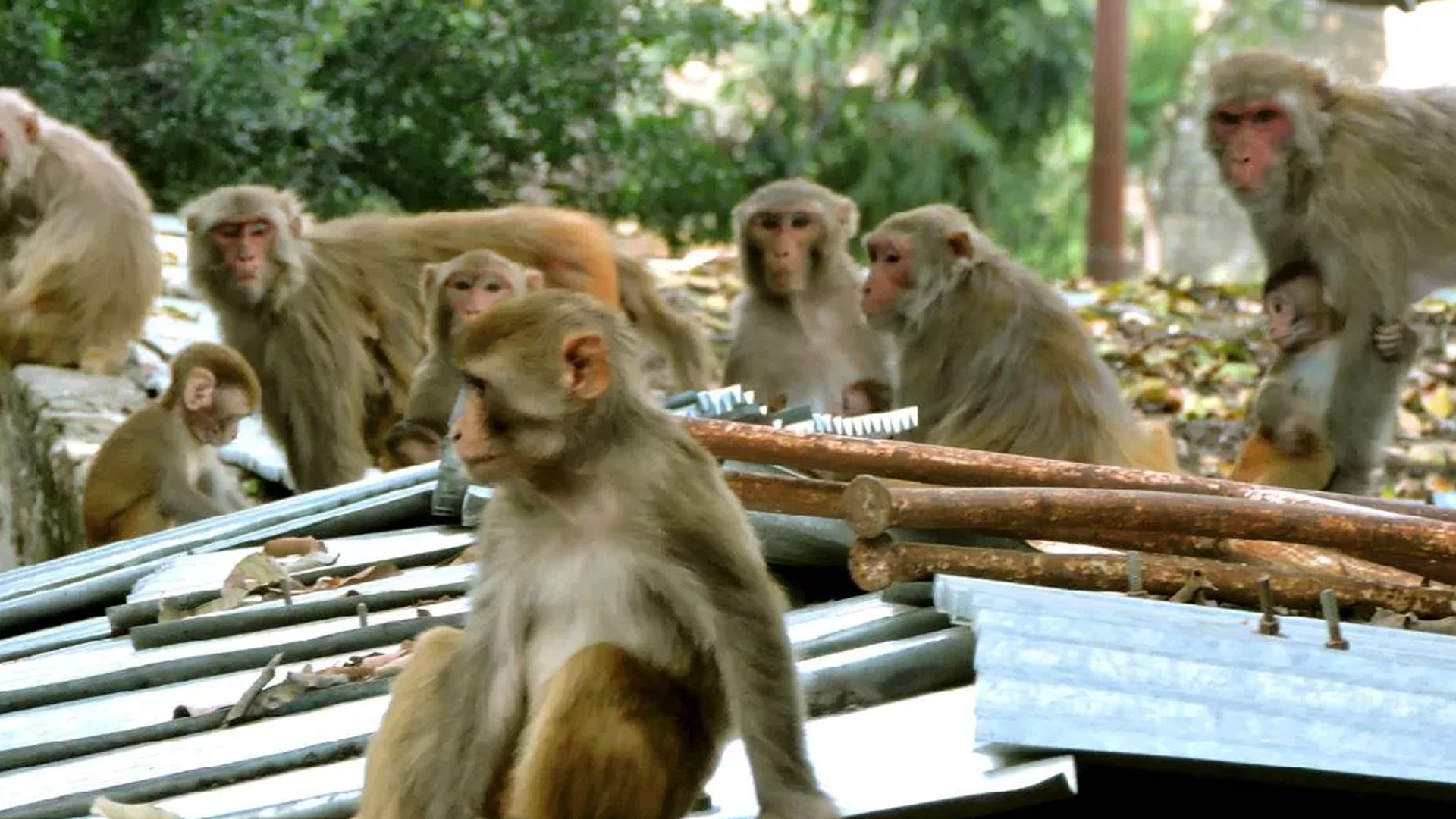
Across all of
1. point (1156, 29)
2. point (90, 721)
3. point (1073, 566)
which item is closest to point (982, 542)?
point (1073, 566)

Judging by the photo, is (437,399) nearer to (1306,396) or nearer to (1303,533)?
(1306,396)

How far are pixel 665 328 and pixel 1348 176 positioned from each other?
3250mm

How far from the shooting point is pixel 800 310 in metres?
8.08

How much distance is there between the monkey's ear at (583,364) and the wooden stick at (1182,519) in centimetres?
64

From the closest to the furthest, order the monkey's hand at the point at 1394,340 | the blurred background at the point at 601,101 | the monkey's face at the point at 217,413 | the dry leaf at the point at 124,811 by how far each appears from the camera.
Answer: the dry leaf at the point at 124,811, the monkey's hand at the point at 1394,340, the monkey's face at the point at 217,413, the blurred background at the point at 601,101

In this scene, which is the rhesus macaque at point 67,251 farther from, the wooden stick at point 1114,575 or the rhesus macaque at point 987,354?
the wooden stick at point 1114,575

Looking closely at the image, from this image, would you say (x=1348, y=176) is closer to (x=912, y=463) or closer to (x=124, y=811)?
(x=912, y=463)

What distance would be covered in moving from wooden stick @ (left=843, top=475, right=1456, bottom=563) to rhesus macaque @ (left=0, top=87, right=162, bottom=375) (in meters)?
6.67

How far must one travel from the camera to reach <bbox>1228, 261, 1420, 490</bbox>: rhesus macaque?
23.1ft

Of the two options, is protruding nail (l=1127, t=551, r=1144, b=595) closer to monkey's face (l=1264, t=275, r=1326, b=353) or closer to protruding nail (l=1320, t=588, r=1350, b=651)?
protruding nail (l=1320, t=588, r=1350, b=651)

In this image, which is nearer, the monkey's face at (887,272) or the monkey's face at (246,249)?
the monkey's face at (887,272)

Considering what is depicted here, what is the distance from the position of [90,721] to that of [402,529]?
1.53 meters

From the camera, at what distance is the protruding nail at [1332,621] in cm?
304

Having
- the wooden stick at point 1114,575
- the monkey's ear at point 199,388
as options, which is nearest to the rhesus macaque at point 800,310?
the monkey's ear at point 199,388
